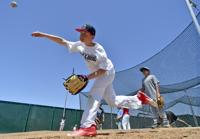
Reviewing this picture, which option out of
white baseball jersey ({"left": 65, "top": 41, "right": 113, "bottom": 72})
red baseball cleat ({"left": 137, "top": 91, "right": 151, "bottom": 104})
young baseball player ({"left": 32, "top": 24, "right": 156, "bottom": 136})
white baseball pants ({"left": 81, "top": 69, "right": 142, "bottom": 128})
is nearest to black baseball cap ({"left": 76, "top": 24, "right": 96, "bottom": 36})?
young baseball player ({"left": 32, "top": 24, "right": 156, "bottom": 136})

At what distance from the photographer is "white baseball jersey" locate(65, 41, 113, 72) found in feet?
10.8

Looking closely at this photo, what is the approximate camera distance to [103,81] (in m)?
3.35

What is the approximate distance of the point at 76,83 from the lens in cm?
330

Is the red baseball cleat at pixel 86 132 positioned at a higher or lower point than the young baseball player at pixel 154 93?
lower

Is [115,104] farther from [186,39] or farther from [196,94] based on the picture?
[196,94]

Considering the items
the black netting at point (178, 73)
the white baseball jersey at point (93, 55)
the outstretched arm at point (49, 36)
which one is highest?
the black netting at point (178, 73)

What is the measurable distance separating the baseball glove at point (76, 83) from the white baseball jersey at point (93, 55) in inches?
Result: 8.0

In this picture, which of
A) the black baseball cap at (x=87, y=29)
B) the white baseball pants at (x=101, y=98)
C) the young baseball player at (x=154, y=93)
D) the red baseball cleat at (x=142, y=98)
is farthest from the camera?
the young baseball player at (x=154, y=93)

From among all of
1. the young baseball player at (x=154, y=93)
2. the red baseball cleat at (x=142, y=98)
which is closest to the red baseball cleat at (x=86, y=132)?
the red baseball cleat at (x=142, y=98)

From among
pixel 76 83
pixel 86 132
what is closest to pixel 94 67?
pixel 76 83

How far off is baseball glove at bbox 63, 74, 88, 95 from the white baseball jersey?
0.20 metres

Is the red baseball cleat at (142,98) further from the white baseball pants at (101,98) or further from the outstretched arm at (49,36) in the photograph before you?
the outstretched arm at (49,36)

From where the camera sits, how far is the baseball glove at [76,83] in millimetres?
3293

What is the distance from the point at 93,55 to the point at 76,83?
16.3 inches
